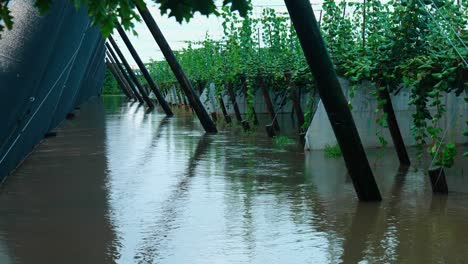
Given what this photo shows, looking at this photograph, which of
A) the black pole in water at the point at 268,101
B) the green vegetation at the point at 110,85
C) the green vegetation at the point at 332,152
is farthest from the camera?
the green vegetation at the point at 110,85

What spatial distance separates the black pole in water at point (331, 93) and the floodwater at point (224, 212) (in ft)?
0.74

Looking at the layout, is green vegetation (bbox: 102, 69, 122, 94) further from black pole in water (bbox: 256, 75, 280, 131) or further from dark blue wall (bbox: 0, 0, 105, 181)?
dark blue wall (bbox: 0, 0, 105, 181)

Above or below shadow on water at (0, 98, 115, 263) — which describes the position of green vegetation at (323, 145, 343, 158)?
above

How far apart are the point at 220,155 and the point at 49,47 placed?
4.07 meters

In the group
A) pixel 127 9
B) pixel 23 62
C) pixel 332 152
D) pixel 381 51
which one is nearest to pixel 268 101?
pixel 332 152

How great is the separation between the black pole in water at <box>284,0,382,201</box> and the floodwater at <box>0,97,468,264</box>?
22 cm

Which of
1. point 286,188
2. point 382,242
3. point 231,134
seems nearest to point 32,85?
point 286,188

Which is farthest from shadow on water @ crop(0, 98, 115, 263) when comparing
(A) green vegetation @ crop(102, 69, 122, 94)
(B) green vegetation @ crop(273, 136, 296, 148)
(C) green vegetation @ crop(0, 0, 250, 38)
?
(A) green vegetation @ crop(102, 69, 122, 94)

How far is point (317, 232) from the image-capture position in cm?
553

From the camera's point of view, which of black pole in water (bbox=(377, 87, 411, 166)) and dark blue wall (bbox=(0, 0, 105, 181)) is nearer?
dark blue wall (bbox=(0, 0, 105, 181))

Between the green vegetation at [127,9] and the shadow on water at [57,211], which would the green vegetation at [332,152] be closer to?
the shadow on water at [57,211]

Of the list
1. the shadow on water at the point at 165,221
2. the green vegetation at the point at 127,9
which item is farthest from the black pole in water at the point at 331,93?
the green vegetation at the point at 127,9

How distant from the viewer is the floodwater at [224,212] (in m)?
4.96

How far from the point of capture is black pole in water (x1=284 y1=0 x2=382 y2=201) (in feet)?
21.4
